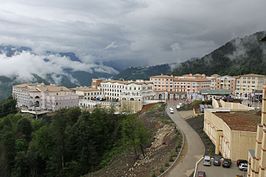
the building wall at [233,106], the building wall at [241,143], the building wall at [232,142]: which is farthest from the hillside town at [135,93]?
the building wall at [241,143]

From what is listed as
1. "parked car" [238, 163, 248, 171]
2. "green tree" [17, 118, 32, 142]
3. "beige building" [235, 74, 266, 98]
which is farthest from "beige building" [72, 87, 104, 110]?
"parked car" [238, 163, 248, 171]

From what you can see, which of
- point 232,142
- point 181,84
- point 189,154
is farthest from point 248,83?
point 232,142

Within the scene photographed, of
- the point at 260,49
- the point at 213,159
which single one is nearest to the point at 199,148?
the point at 213,159

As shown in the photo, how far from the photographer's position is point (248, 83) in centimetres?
10694

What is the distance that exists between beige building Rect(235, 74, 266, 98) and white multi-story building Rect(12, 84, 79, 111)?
161ft

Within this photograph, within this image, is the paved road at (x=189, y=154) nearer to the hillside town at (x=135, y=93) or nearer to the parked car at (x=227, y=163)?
the parked car at (x=227, y=163)

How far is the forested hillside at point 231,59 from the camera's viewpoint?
13962 cm

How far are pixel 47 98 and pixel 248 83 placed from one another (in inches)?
2356

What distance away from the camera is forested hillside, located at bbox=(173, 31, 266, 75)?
5497 inches

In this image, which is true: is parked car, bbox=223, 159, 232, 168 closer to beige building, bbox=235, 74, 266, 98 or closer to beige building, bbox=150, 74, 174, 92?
beige building, bbox=235, 74, 266, 98

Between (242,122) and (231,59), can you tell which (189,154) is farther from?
(231,59)

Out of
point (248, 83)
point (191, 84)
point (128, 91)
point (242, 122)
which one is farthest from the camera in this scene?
point (191, 84)

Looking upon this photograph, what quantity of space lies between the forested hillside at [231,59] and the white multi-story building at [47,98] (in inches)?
2304

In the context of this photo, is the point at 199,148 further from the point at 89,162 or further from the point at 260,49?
the point at 260,49
